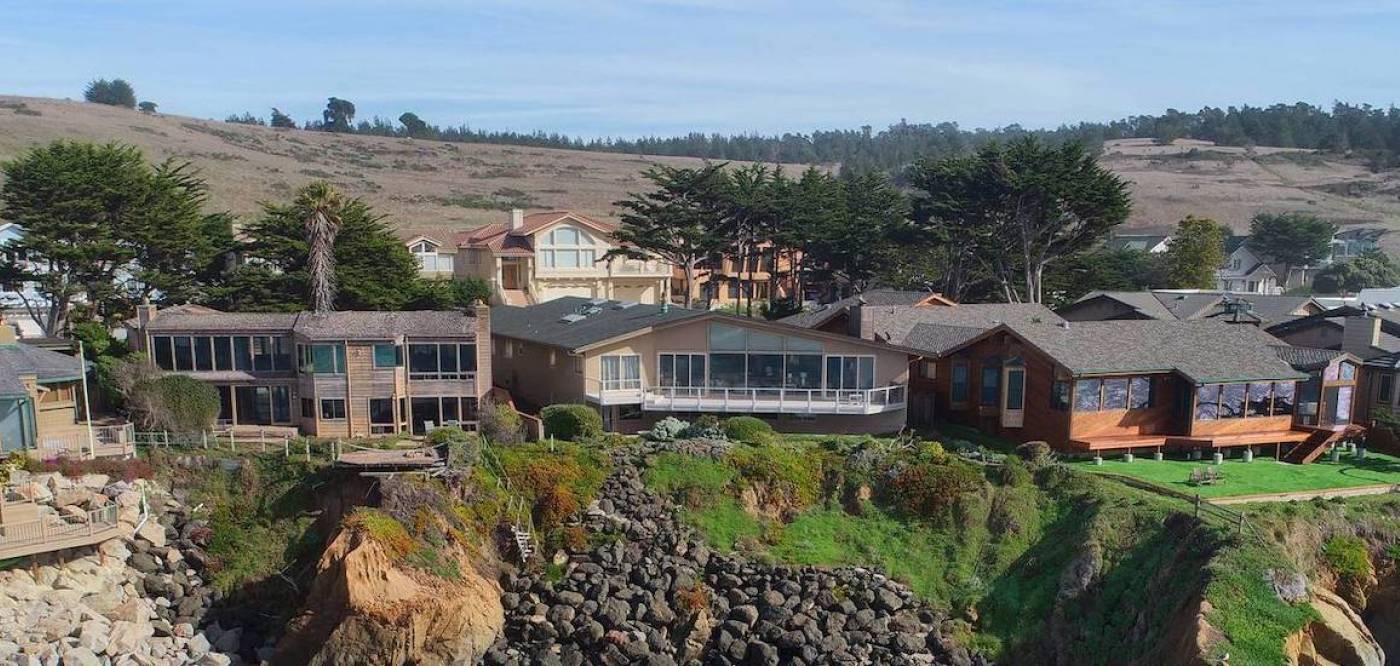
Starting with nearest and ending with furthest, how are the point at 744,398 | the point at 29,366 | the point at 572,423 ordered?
the point at 29,366 → the point at 572,423 → the point at 744,398

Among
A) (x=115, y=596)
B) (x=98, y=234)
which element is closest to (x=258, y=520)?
(x=115, y=596)

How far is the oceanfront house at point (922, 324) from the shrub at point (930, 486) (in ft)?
22.9

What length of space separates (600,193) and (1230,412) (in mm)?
111114

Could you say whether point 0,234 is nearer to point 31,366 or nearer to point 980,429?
point 31,366

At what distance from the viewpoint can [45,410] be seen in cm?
2919

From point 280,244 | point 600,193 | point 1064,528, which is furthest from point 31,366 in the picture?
point 600,193

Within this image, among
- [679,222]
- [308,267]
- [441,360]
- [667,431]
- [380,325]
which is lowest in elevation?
[667,431]

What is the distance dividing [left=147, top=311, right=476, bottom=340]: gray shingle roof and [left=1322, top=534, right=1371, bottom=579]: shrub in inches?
1022

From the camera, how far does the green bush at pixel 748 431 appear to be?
30438mm

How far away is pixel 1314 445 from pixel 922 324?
46.0 ft

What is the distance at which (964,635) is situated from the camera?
24.6 m

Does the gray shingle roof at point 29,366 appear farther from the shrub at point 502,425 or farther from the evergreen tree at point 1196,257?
the evergreen tree at point 1196,257

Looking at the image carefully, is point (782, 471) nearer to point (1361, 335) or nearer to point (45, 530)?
point (45, 530)

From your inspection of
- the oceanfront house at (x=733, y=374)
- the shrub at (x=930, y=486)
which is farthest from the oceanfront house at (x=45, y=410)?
the shrub at (x=930, y=486)
